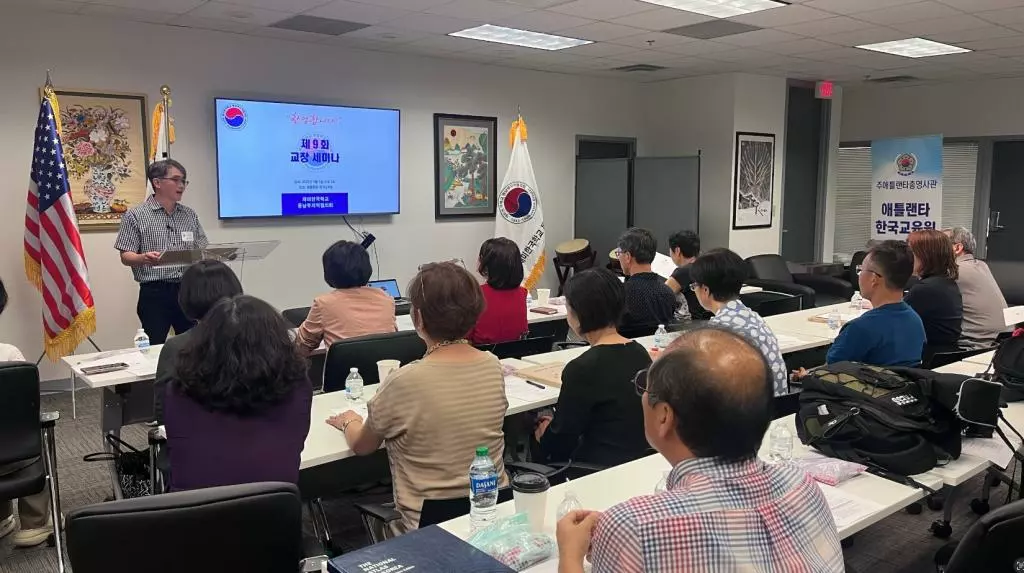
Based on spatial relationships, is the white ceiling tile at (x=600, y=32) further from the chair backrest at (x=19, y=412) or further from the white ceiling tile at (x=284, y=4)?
the chair backrest at (x=19, y=412)

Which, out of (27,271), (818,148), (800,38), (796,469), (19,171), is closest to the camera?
(796,469)

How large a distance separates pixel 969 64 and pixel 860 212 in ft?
9.12

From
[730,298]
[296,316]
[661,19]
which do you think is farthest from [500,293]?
[661,19]

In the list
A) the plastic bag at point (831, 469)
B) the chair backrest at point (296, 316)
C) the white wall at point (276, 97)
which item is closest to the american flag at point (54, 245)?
the white wall at point (276, 97)

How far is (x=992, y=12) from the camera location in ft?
17.7

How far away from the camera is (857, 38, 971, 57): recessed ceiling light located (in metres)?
6.67

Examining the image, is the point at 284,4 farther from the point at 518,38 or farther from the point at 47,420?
the point at 47,420

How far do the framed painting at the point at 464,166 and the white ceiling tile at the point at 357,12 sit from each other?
1.81 m

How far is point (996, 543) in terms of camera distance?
5.25 feet

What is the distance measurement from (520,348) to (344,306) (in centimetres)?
86

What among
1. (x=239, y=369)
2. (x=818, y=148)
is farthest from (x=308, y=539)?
(x=818, y=148)

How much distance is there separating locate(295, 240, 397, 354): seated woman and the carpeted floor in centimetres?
74

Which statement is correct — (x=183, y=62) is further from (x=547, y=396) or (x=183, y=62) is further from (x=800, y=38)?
(x=800, y=38)

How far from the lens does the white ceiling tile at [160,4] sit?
16.3 ft
